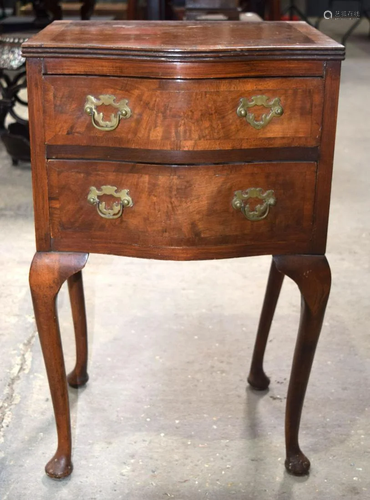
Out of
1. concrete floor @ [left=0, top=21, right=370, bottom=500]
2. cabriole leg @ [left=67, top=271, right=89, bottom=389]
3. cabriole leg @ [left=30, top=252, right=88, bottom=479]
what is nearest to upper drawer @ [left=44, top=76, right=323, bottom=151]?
cabriole leg @ [left=30, top=252, right=88, bottom=479]

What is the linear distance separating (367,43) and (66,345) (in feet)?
21.4

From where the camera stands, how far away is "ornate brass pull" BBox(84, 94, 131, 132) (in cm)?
136

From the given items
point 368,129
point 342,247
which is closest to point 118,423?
point 342,247

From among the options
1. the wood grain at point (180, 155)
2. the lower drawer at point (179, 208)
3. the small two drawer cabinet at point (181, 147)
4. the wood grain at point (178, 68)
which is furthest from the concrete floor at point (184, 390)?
the wood grain at point (178, 68)

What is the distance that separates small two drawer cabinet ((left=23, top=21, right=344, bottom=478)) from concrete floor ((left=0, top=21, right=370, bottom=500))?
39 centimetres

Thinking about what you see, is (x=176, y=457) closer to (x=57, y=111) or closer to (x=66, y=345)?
(x=66, y=345)

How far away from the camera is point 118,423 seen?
185 centimetres

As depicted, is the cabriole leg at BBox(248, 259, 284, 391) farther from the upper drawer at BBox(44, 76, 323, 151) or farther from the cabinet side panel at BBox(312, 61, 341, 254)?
the upper drawer at BBox(44, 76, 323, 151)

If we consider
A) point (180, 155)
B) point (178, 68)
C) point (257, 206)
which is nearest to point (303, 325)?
point (257, 206)

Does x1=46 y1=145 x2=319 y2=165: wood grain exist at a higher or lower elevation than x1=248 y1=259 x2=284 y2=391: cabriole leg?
higher

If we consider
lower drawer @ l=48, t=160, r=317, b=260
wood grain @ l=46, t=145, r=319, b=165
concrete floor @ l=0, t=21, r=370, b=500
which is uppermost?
wood grain @ l=46, t=145, r=319, b=165

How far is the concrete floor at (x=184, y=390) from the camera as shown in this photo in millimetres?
1666

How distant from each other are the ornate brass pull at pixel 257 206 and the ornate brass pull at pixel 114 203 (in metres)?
0.19

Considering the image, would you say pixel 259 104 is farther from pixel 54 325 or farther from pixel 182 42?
pixel 54 325
